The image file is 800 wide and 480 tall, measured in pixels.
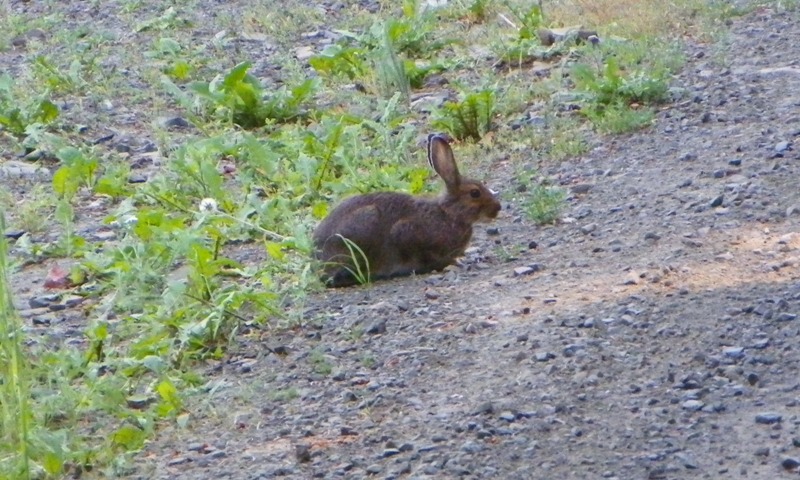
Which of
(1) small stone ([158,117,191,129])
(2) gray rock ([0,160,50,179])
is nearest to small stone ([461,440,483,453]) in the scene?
(2) gray rock ([0,160,50,179])

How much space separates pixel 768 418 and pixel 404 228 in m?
2.52

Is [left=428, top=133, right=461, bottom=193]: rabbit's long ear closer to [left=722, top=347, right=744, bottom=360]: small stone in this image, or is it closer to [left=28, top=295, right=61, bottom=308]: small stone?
[left=28, top=295, right=61, bottom=308]: small stone

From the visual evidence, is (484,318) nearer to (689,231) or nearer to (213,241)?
(689,231)

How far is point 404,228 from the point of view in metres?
6.73

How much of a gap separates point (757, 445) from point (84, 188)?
17.1 ft

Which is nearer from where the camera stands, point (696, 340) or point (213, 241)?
point (696, 340)

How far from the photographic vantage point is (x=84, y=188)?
8.65 metres

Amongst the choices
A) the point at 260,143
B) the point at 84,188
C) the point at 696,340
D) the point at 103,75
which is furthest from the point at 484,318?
the point at 103,75

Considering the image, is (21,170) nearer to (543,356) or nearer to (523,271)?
(523,271)

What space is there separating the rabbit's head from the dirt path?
174mm

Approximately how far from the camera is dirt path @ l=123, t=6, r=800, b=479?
452 cm

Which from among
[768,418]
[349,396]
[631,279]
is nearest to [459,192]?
[631,279]

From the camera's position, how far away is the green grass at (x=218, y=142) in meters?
5.45

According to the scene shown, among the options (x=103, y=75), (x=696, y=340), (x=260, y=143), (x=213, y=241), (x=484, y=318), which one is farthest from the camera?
(x=103, y=75)
